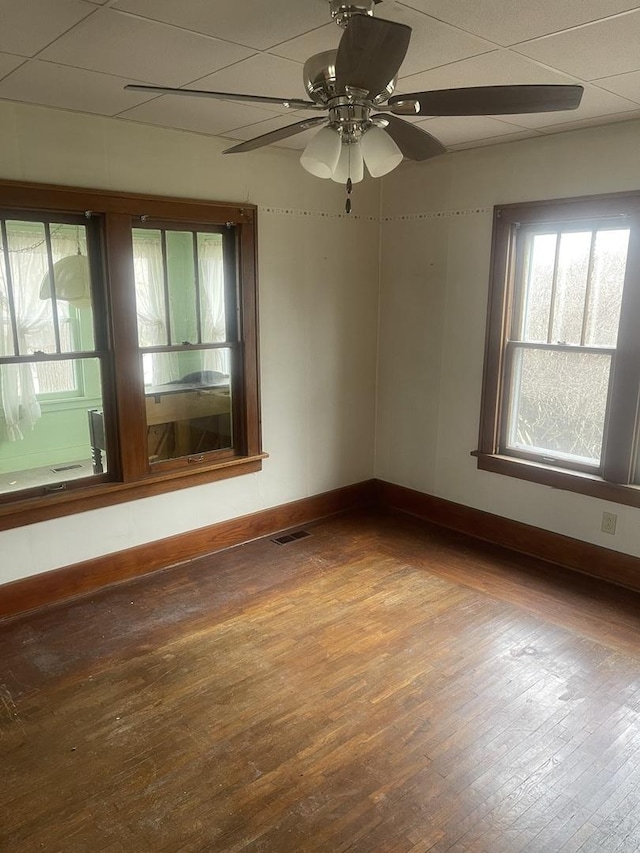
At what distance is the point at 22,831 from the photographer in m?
1.94

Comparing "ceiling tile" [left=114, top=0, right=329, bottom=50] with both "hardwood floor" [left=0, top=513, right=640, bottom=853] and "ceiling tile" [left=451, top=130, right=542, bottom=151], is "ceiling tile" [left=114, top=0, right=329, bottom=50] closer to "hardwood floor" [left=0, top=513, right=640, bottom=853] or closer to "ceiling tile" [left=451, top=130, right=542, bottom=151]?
"ceiling tile" [left=451, top=130, right=542, bottom=151]

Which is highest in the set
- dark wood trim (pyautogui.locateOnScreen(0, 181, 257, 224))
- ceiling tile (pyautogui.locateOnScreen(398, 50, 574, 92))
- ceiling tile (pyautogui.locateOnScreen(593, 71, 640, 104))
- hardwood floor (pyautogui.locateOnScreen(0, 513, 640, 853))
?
ceiling tile (pyautogui.locateOnScreen(593, 71, 640, 104))

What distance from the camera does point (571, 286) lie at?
365 centimetres

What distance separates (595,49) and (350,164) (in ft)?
3.52

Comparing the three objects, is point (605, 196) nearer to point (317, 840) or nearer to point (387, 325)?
point (387, 325)

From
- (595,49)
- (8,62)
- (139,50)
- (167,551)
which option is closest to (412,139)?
(595,49)

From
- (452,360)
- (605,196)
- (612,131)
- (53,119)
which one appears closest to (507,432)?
(452,360)

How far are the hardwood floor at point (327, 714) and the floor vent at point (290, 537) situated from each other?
0.44 meters

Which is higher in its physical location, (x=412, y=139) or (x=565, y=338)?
(x=412, y=139)

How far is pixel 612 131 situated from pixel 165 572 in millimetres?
3609

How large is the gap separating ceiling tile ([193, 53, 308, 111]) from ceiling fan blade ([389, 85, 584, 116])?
0.79 meters

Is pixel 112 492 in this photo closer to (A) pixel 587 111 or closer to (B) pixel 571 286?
(B) pixel 571 286

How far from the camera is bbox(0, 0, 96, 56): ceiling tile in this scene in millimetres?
1882

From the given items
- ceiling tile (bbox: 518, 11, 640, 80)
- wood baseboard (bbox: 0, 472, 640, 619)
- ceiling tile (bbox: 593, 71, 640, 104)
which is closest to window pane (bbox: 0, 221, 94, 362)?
wood baseboard (bbox: 0, 472, 640, 619)
